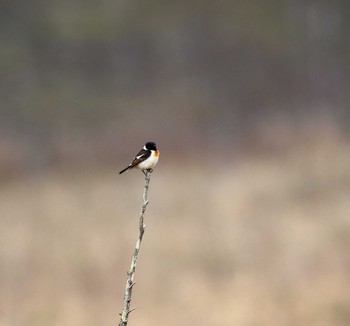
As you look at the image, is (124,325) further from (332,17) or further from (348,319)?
(332,17)

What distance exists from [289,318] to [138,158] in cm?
1404

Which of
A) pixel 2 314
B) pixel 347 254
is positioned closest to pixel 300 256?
pixel 347 254

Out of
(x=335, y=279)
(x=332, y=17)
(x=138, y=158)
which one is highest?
(x=332, y=17)

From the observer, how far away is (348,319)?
22.1m

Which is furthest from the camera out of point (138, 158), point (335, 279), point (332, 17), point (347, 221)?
point (332, 17)

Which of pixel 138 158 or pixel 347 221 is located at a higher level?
pixel 347 221

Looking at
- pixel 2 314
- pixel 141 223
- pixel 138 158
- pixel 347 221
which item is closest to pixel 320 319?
pixel 347 221

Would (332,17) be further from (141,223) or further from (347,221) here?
(141,223)

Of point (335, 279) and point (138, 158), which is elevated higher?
point (335, 279)

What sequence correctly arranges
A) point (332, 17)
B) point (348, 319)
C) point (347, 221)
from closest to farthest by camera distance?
point (348, 319), point (347, 221), point (332, 17)

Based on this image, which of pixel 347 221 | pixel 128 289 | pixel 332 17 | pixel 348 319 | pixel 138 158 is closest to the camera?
pixel 128 289

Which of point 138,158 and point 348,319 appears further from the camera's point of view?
point 348,319

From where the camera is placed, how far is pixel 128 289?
18.5ft

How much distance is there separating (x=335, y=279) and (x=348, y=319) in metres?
2.60
